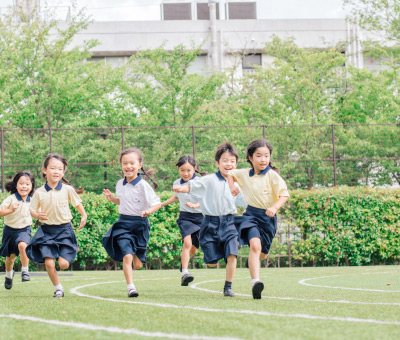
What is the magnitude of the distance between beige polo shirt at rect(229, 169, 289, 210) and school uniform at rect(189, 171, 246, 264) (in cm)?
31

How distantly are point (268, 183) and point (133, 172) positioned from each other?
1.62 meters

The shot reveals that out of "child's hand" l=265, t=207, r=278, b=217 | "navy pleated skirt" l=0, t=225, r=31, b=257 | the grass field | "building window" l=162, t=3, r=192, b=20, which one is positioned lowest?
the grass field

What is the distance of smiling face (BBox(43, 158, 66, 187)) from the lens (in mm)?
7789

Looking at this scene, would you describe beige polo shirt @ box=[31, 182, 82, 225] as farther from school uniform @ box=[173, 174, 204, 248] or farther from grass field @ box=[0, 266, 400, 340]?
school uniform @ box=[173, 174, 204, 248]

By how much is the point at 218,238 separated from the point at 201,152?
1206cm

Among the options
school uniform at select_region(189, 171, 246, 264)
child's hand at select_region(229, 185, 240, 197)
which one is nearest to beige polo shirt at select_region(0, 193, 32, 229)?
school uniform at select_region(189, 171, 246, 264)

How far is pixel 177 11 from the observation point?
4166cm

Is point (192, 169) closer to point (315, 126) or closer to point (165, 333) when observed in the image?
point (165, 333)

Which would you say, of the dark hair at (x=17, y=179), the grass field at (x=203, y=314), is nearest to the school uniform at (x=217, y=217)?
the grass field at (x=203, y=314)

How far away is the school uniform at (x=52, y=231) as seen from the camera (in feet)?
24.6

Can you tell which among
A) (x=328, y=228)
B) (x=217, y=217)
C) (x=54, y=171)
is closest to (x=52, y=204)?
(x=54, y=171)

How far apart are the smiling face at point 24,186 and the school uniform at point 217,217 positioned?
3465mm

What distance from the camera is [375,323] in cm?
455

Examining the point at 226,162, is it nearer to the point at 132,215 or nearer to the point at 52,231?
the point at 132,215
